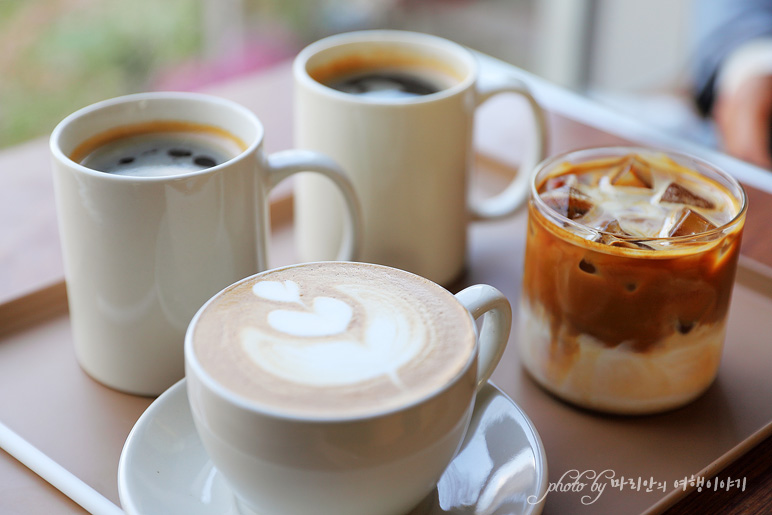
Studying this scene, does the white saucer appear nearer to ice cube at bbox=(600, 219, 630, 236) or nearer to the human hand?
ice cube at bbox=(600, 219, 630, 236)

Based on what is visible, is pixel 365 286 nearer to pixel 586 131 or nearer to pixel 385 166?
pixel 385 166

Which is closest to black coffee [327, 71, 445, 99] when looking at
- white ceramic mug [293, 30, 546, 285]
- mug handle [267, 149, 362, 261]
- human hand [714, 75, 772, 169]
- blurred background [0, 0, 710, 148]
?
white ceramic mug [293, 30, 546, 285]

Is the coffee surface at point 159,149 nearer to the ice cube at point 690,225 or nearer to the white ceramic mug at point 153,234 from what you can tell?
the white ceramic mug at point 153,234

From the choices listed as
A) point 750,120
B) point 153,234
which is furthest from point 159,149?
point 750,120

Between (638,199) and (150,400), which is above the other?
(638,199)

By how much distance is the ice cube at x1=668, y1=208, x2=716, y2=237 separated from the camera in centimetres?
59

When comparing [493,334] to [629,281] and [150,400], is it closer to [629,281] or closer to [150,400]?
A: [629,281]

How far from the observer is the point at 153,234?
0.60 metres

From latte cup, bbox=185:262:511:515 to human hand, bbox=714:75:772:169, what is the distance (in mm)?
1054

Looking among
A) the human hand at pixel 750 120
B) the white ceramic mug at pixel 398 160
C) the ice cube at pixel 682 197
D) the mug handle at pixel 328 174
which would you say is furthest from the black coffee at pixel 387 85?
the human hand at pixel 750 120

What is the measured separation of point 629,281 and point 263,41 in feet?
6.84

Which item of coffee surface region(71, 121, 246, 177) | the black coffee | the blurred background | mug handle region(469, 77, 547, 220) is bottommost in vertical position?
the blurred background

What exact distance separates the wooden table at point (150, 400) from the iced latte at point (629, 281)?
0.03 metres

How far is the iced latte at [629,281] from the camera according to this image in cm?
59
